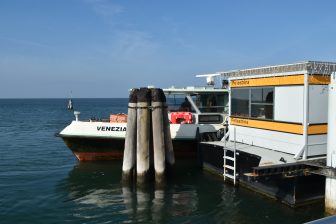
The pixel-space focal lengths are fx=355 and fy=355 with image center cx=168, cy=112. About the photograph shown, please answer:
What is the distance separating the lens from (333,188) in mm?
9227

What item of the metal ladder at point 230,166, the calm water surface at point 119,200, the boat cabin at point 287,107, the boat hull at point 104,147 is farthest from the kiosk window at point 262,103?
the boat hull at point 104,147

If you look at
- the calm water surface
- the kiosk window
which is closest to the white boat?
the calm water surface

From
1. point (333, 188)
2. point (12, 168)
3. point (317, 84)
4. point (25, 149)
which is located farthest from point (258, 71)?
point (25, 149)

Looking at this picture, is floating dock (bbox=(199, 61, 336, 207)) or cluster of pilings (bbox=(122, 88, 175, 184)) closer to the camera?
floating dock (bbox=(199, 61, 336, 207))

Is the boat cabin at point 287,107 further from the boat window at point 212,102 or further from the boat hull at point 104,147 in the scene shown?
the boat window at point 212,102

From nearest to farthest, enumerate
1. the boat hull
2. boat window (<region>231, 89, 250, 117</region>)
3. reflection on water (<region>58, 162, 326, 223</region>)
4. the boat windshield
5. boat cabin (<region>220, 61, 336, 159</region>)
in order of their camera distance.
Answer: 1. reflection on water (<region>58, 162, 326, 223</region>)
2. boat cabin (<region>220, 61, 336, 159</region>)
3. boat window (<region>231, 89, 250, 117</region>)
4. the boat hull
5. the boat windshield

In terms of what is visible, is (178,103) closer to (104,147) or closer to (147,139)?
(104,147)

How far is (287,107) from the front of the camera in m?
11.3

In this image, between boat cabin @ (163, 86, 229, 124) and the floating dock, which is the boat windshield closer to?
boat cabin @ (163, 86, 229, 124)

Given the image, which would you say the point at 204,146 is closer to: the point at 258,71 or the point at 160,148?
the point at 160,148

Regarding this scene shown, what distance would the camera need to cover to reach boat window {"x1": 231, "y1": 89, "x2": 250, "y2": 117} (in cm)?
1332

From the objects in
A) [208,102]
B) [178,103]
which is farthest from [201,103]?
[178,103]

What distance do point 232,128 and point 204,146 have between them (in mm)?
1371

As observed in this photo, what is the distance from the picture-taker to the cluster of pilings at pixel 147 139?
42.0 ft
